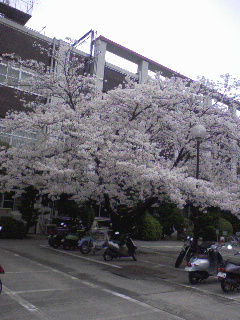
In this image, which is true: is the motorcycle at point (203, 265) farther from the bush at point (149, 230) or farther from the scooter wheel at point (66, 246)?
the bush at point (149, 230)

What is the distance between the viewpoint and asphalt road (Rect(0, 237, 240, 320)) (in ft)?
22.0

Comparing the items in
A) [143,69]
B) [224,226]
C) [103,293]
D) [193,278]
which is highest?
[143,69]

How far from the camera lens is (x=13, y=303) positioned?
7.00m

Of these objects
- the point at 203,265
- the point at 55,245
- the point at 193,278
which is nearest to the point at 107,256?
the point at 55,245

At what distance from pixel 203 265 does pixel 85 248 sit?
22.9ft

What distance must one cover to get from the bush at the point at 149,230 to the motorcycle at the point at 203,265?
14.5 metres

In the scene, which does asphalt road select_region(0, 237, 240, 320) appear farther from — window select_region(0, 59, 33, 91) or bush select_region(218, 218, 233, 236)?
bush select_region(218, 218, 233, 236)

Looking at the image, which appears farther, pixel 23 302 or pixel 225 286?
pixel 225 286

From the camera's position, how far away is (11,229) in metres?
20.2

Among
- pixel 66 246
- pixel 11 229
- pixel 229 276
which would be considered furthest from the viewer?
pixel 11 229

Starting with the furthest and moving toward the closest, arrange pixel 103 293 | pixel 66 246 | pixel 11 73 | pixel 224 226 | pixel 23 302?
pixel 224 226
pixel 11 73
pixel 66 246
pixel 103 293
pixel 23 302

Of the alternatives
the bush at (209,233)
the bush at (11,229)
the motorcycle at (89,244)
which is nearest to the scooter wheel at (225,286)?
the motorcycle at (89,244)

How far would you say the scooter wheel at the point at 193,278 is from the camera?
33.4 ft

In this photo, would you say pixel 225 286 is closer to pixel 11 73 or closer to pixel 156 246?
pixel 156 246
